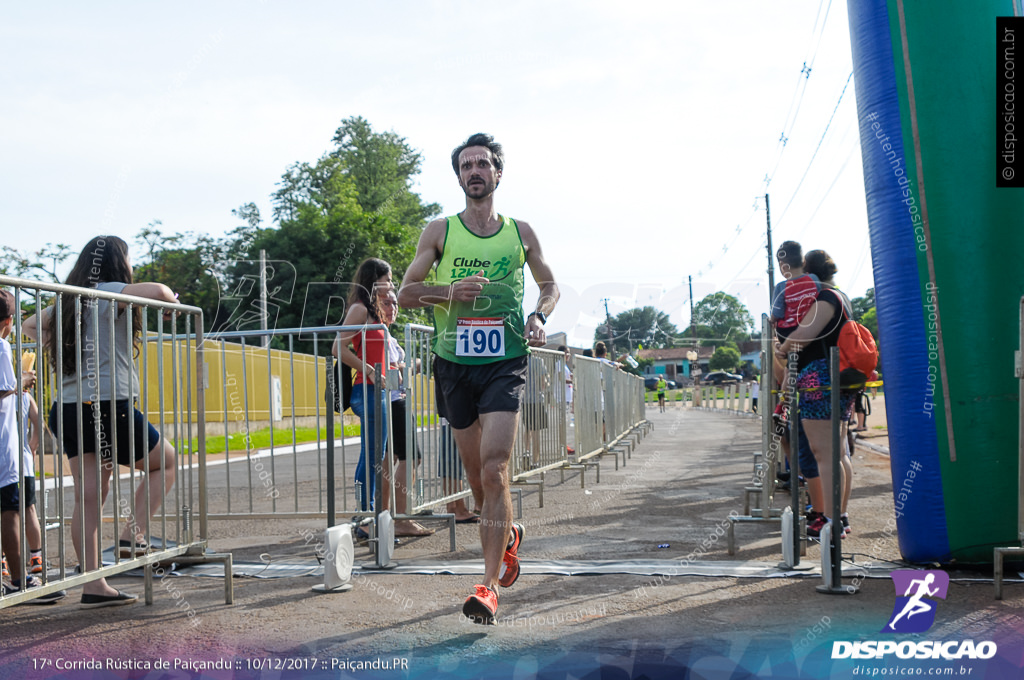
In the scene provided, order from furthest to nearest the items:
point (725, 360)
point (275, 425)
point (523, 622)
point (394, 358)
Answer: point (725, 360)
point (275, 425)
point (394, 358)
point (523, 622)

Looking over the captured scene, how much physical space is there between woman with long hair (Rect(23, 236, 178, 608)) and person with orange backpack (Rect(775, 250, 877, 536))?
370cm

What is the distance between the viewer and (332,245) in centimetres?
4747

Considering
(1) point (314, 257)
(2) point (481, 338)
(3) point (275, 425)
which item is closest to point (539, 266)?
(2) point (481, 338)

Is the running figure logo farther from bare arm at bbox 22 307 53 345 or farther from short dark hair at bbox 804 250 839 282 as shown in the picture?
bare arm at bbox 22 307 53 345

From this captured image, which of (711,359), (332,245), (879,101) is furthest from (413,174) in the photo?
(879,101)

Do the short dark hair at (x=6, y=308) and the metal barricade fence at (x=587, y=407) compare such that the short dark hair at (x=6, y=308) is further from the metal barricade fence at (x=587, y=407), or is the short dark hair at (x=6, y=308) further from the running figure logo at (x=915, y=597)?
the metal barricade fence at (x=587, y=407)

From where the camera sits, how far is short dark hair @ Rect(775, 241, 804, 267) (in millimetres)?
6805

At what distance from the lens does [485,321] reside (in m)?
4.19

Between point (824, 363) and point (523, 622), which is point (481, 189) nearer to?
point (523, 622)

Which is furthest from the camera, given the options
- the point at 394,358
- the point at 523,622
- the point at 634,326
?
the point at 634,326

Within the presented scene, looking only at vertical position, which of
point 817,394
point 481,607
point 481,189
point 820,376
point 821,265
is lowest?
point 481,607

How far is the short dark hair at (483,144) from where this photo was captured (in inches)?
176

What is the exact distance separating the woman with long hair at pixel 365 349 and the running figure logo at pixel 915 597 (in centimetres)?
328

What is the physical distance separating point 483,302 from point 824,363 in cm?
258
